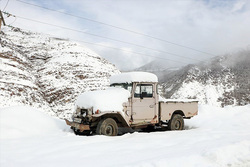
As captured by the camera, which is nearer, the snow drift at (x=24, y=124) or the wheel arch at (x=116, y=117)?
the snow drift at (x=24, y=124)

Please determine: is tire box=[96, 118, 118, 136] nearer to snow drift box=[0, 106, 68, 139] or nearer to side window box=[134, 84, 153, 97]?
side window box=[134, 84, 153, 97]

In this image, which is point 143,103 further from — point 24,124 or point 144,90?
point 24,124

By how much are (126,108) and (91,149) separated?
258 centimetres

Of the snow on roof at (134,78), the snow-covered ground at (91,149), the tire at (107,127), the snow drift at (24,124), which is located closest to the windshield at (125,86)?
the snow on roof at (134,78)

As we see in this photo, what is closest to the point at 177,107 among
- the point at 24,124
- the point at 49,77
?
the point at 24,124

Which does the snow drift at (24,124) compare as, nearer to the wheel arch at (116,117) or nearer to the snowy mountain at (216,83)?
the wheel arch at (116,117)

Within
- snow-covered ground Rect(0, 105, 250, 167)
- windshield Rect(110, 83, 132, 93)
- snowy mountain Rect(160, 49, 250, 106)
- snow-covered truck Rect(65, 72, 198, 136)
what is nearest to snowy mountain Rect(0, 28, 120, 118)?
windshield Rect(110, 83, 132, 93)

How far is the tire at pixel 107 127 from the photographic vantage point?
22.2ft

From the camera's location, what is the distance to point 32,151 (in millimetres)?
4887

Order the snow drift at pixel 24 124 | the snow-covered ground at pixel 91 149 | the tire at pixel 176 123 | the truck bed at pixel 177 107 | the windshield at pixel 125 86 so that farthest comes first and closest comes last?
the tire at pixel 176 123 → the truck bed at pixel 177 107 → the windshield at pixel 125 86 → the snow drift at pixel 24 124 → the snow-covered ground at pixel 91 149

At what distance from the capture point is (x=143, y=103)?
7867mm

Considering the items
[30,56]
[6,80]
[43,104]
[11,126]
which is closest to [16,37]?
[30,56]

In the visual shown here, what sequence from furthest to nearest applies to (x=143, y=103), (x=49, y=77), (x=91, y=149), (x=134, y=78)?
(x=49, y=77), (x=143, y=103), (x=134, y=78), (x=91, y=149)

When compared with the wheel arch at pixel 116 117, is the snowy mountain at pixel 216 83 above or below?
above
